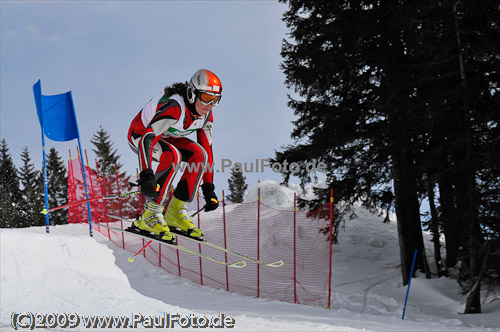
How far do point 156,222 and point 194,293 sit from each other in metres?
8.62

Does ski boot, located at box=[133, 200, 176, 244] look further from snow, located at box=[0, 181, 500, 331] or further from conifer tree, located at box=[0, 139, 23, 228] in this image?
conifer tree, located at box=[0, 139, 23, 228]

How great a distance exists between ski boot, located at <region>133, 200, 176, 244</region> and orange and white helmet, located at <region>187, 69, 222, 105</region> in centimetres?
79

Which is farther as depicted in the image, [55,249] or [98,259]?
[98,259]

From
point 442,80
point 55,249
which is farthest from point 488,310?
point 55,249

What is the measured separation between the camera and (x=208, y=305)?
32.2ft

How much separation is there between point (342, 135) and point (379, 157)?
3.77 feet

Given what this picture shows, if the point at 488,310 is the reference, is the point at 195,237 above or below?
above

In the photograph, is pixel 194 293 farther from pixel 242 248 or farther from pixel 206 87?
pixel 206 87

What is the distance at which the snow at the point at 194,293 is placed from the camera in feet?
21.2

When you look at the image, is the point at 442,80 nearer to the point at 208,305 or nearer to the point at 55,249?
the point at 208,305

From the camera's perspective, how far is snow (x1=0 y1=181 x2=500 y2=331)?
6465 millimetres

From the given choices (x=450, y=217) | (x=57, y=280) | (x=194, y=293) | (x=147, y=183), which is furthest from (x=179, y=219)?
(x=194, y=293)

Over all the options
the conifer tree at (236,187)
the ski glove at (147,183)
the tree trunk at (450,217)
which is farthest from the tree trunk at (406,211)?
the conifer tree at (236,187)

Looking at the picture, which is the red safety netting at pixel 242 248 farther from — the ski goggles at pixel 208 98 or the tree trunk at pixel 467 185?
the ski goggles at pixel 208 98
